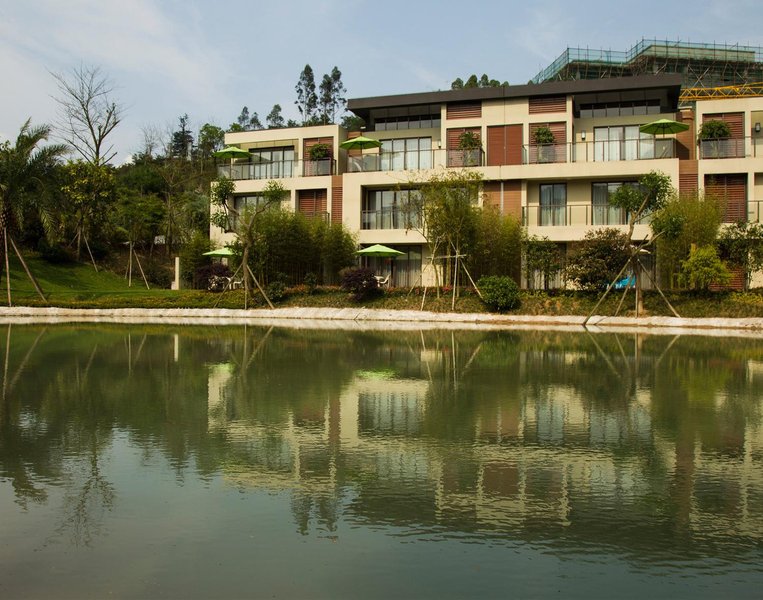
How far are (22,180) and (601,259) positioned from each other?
79.6 ft

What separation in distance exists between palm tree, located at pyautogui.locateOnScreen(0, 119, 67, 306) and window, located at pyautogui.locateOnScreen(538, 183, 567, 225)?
2184 cm

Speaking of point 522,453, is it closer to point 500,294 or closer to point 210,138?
point 500,294

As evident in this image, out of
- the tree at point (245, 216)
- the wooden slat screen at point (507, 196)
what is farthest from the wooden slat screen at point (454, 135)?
the tree at point (245, 216)

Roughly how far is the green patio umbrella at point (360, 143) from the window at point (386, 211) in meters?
2.33

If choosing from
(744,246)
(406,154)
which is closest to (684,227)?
(744,246)

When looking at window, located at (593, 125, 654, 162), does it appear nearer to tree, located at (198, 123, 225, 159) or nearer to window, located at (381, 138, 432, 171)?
window, located at (381, 138, 432, 171)

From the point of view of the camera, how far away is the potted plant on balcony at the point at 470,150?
34781 mm

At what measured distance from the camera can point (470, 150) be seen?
114 ft

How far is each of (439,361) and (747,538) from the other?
10503mm

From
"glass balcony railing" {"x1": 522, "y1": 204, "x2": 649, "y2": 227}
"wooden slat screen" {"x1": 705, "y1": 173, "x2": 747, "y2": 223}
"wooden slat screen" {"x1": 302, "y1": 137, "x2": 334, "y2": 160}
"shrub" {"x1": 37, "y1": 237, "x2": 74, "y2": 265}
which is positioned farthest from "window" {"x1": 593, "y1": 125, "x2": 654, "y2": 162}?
"shrub" {"x1": 37, "y1": 237, "x2": 74, "y2": 265}

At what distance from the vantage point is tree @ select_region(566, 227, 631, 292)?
28.6 metres

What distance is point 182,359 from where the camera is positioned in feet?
51.5

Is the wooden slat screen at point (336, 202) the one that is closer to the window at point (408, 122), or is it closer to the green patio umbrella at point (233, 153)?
the window at point (408, 122)

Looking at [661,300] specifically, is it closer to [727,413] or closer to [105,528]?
[727,413]
